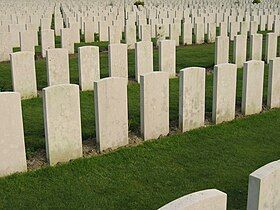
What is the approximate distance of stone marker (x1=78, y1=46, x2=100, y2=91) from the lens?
23.7 ft

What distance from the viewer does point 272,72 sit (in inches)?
242

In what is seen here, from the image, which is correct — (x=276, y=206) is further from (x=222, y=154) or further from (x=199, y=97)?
(x=199, y=97)

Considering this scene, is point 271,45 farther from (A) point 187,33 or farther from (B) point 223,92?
(B) point 223,92

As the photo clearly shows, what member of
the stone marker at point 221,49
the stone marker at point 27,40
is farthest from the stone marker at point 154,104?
the stone marker at point 27,40

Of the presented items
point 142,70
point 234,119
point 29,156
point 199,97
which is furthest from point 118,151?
point 142,70

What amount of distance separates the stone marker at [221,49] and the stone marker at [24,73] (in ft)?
11.5

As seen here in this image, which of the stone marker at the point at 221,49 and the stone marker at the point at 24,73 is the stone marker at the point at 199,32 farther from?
the stone marker at the point at 24,73

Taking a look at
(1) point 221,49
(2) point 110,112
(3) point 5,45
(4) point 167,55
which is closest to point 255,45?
(1) point 221,49

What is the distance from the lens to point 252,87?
5953 millimetres

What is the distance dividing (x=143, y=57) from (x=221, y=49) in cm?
170

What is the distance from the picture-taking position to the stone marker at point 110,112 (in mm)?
4703

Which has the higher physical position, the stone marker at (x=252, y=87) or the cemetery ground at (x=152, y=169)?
the stone marker at (x=252, y=87)

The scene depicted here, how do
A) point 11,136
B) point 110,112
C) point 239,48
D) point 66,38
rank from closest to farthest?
point 11,136 → point 110,112 → point 239,48 → point 66,38

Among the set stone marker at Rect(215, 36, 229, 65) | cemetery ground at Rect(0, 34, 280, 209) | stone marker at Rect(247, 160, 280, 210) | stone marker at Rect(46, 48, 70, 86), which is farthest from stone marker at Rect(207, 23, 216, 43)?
stone marker at Rect(247, 160, 280, 210)
